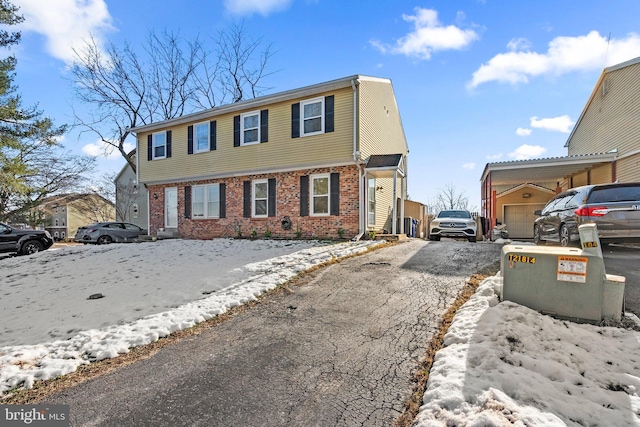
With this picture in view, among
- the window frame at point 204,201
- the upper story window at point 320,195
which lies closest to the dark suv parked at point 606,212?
the upper story window at point 320,195

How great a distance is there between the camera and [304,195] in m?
11.8

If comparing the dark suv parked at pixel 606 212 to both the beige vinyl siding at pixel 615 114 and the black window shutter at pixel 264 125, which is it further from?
the black window shutter at pixel 264 125

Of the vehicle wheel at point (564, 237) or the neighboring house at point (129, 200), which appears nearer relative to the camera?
the vehicle wheel at point (564, 237)

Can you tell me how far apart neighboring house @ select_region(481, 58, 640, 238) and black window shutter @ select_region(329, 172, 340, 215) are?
19.6 feet

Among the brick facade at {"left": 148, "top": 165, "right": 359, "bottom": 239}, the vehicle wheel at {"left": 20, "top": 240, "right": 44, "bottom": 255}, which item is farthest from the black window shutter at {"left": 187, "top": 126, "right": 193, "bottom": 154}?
the vehicle wheel at {"left": 20, "top": 240, "right": 44, "bottom": 255}

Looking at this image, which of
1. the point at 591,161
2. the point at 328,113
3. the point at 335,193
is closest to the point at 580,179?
the point at 591,161

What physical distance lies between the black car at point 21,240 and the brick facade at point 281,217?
4.57m

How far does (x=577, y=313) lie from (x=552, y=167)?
1064 centimetres

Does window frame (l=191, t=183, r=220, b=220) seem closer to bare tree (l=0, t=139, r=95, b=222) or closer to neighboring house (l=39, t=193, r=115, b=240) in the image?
bare tree (l=0, t=139, r=95, b=222)

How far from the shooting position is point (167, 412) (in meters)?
2.37

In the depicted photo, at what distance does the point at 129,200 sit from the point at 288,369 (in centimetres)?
2973

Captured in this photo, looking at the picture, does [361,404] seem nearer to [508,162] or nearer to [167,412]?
[167,412]

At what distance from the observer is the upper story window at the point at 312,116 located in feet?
37.6

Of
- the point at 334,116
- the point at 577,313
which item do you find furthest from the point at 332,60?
the point at 577,313
